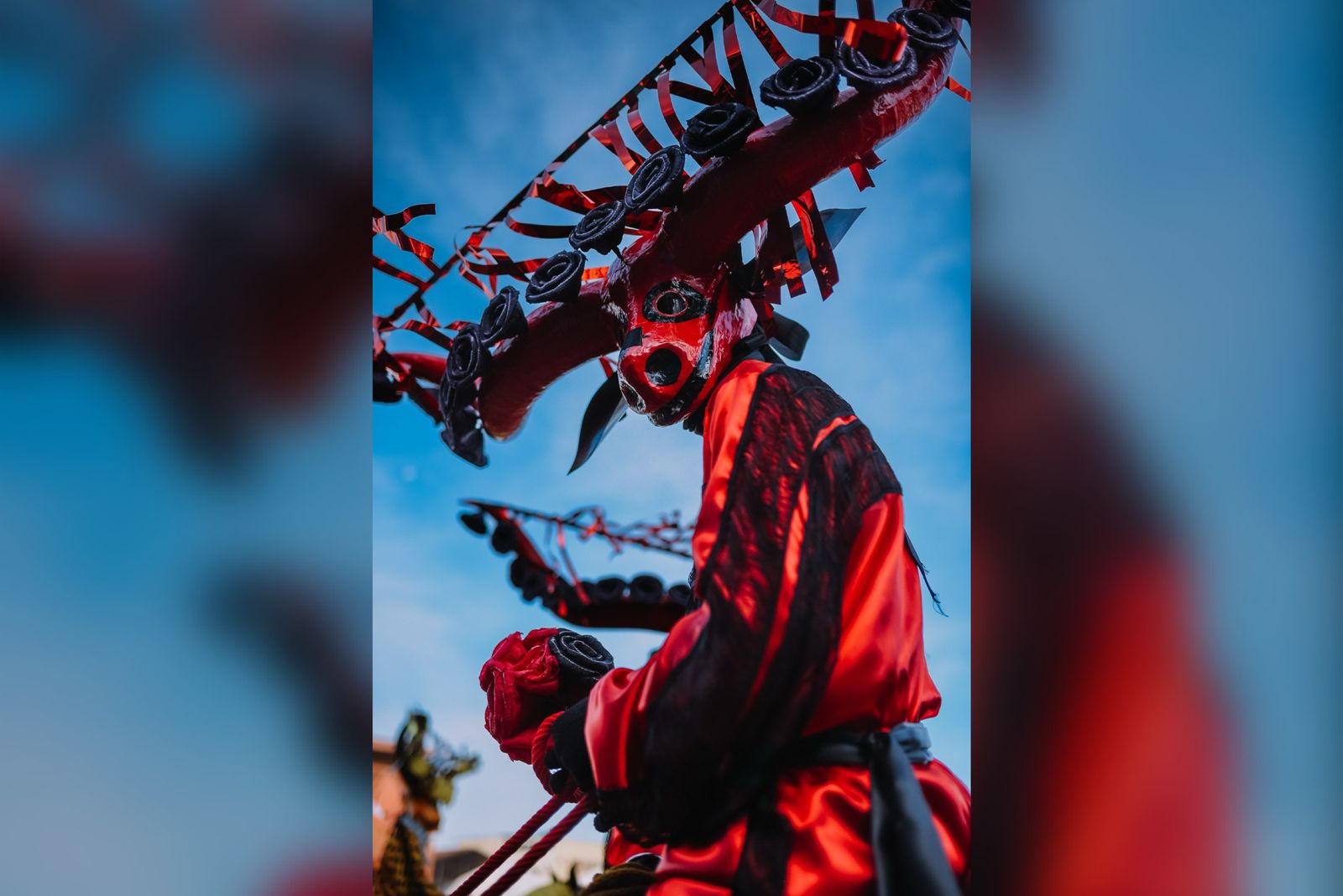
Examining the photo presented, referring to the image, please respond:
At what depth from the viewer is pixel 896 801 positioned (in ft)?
2.71

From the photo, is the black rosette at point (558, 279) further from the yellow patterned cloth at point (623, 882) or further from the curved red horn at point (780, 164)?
the yellow patterned cloth at point (623, 882)

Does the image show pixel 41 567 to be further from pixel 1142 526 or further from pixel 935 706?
pixel 935 706

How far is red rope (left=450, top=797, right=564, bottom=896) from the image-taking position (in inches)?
45.1

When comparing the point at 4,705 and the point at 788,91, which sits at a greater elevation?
the point at 788,91

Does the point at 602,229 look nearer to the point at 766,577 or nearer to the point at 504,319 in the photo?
the point at 504,319

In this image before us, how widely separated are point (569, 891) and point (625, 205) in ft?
2.85

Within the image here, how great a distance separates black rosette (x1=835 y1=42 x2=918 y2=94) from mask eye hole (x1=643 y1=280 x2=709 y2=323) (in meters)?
0.31

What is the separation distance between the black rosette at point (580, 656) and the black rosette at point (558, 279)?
462 mm

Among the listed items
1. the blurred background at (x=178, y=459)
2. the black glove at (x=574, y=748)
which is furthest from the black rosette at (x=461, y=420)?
the blurred background at (x=178, y=459)

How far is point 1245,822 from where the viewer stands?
478mm

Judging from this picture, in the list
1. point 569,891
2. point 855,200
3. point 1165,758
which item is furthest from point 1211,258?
point 855,200

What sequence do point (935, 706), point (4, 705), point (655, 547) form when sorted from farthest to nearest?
point (655, 547)
point (935, 706)
point (4, 705)

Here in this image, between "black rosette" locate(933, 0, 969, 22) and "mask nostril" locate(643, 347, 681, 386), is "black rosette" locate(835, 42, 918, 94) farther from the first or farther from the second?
"mask nostril" locate(643, 347, 681, 386)

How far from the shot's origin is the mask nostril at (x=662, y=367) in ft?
3.85
